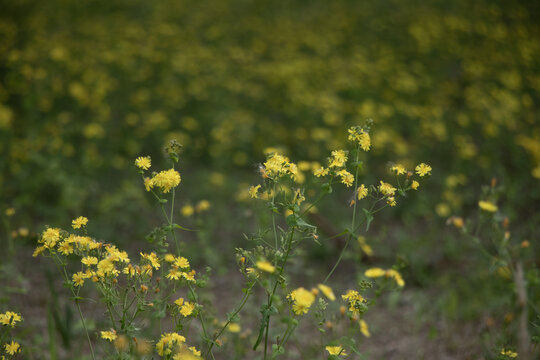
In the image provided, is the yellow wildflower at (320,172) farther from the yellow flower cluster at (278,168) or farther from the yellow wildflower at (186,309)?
the yellow wildflower at (186,309)

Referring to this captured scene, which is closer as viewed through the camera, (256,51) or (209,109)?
(209,109)

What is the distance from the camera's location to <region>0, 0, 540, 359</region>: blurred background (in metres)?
3.35

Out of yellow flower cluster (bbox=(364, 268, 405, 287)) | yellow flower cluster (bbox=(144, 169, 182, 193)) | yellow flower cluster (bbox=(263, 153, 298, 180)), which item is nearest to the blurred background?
yellow flower cluster (bbox=(364, 268, 405, 287))

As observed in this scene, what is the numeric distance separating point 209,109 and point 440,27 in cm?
431

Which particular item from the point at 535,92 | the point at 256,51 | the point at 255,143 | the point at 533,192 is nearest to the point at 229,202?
the point at 255,143

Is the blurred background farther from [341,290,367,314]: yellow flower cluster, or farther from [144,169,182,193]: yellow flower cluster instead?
[144,169,182,193]: yellow flower cluster

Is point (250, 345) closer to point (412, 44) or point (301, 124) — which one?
point (301, 124)

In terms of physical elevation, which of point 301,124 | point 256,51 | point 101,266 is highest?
point 256,51

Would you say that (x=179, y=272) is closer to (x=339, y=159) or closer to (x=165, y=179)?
(x=165, y=179)

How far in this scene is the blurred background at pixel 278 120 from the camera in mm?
3346

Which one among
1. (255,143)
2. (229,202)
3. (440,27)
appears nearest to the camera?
(229,202)

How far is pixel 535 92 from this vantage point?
17.9 feet

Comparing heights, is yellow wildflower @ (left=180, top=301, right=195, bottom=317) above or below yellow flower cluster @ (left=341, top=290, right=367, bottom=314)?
above

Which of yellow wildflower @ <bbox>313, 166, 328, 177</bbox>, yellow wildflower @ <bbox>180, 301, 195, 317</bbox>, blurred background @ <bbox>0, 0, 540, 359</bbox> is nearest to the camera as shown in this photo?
yellow wildflower @ <bbox>180, 301, 195, 317</bbox>
